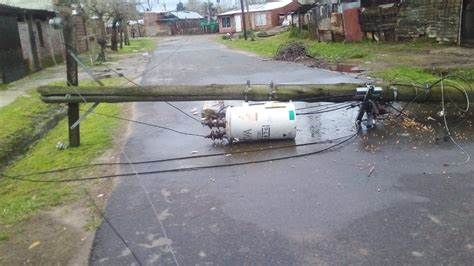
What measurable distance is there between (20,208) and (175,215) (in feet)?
7.12

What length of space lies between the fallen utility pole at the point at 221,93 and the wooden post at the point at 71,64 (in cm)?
22

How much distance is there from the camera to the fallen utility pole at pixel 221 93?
793cm

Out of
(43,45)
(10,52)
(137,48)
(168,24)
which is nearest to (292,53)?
(10,52)

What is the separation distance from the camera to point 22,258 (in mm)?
4605

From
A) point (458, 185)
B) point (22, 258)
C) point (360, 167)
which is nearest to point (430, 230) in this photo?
point (458, 185)

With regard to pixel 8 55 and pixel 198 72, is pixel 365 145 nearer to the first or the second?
pixel 198 72

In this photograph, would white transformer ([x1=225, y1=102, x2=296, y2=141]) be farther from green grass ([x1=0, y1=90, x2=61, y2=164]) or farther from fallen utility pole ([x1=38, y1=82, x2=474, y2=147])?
green grass ([x1=0, y1=90, x2=61, y2=164])

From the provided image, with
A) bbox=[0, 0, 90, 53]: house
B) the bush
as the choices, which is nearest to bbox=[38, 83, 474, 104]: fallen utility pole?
bbox=[0, 0, 90, 53]: house

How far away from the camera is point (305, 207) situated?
5.24 meters

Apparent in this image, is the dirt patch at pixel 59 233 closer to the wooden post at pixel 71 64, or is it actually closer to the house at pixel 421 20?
the wooden post at pixel 71 64

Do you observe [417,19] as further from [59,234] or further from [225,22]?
[225,22]

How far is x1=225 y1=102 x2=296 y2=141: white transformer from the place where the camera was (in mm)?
7461

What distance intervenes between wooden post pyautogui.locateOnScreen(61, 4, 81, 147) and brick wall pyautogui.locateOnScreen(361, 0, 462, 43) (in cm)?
1673

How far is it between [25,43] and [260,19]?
5047 centimetres
